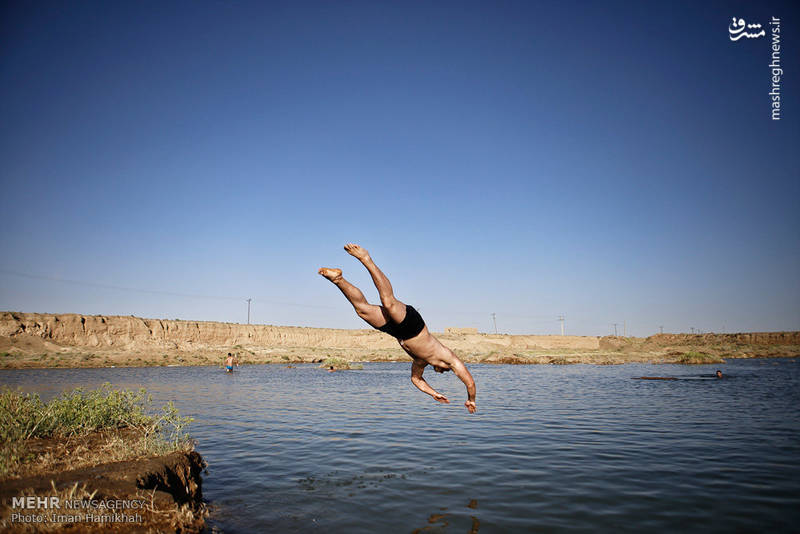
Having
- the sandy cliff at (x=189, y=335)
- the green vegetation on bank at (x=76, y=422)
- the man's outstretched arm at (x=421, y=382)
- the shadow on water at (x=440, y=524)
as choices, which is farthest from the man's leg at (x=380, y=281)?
the sandy cliff at (x=189, y=335)

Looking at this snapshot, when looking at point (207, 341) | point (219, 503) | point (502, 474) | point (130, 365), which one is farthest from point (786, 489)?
point (207, 341)

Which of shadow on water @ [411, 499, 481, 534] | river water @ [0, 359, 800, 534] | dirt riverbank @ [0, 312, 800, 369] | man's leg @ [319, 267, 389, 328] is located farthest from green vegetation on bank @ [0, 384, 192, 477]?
dirt riverbank @ [0, 312, 800, 369]

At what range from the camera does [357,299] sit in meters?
6.72

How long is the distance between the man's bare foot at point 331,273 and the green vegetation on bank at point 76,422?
584 centimetres

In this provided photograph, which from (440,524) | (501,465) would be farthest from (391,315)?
(501,465)

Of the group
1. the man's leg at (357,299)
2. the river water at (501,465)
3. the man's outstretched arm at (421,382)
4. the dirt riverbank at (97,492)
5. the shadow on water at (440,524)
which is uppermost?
the man's leg at (357,299)

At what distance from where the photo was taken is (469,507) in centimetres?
857

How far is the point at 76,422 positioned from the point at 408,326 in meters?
9.11

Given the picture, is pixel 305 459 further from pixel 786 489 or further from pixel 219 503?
pixel 786 489

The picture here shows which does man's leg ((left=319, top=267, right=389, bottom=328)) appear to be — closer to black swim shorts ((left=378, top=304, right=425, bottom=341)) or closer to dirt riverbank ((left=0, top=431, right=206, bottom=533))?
black swim shorts ((left=378, top=304, right=425, bottom=341))

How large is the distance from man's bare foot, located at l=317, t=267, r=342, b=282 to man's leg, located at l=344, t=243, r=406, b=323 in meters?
0.39

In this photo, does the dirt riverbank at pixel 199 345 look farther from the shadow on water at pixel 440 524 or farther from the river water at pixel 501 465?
the shadow on water at pixel 440 524

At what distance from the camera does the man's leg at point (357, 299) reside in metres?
6.51

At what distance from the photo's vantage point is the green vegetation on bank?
8430mm
